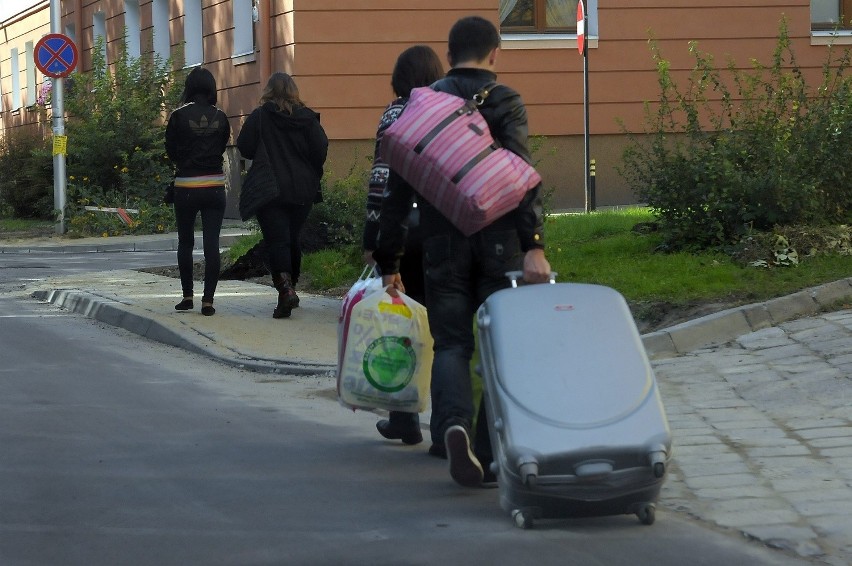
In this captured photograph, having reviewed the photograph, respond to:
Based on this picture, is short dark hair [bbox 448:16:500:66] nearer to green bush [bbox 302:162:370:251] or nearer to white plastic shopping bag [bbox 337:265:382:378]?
white plastic shopping bag [bbox 337:265:382:378]

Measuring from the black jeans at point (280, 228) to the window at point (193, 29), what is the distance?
16.4 m

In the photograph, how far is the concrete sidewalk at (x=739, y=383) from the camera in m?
5.23

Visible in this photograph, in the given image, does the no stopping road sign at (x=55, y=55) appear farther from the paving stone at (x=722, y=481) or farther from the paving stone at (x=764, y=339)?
the paving stone at (x=722, y=481)

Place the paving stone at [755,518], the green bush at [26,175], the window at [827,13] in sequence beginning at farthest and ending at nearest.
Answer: the green bush at [26,175] < the window at [827,13] < the paving stone at [755,518]

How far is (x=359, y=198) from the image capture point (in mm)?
13297

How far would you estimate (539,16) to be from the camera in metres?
22.6

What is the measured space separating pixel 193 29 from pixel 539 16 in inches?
283

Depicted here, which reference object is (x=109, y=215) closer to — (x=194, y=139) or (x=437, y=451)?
(x=194, y=139)

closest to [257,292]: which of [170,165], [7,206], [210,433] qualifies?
[210,433]

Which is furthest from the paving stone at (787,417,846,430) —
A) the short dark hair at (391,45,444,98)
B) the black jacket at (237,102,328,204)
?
the black jacket at (237,102,328,204)

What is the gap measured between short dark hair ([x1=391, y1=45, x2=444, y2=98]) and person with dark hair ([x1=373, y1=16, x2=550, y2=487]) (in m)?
0.90

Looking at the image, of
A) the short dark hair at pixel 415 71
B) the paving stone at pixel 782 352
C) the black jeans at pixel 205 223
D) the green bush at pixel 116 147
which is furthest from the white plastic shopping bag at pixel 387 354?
the green bush at pixel 116 147

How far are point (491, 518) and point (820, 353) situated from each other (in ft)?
11.5

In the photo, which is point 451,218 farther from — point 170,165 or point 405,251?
point 170,165
